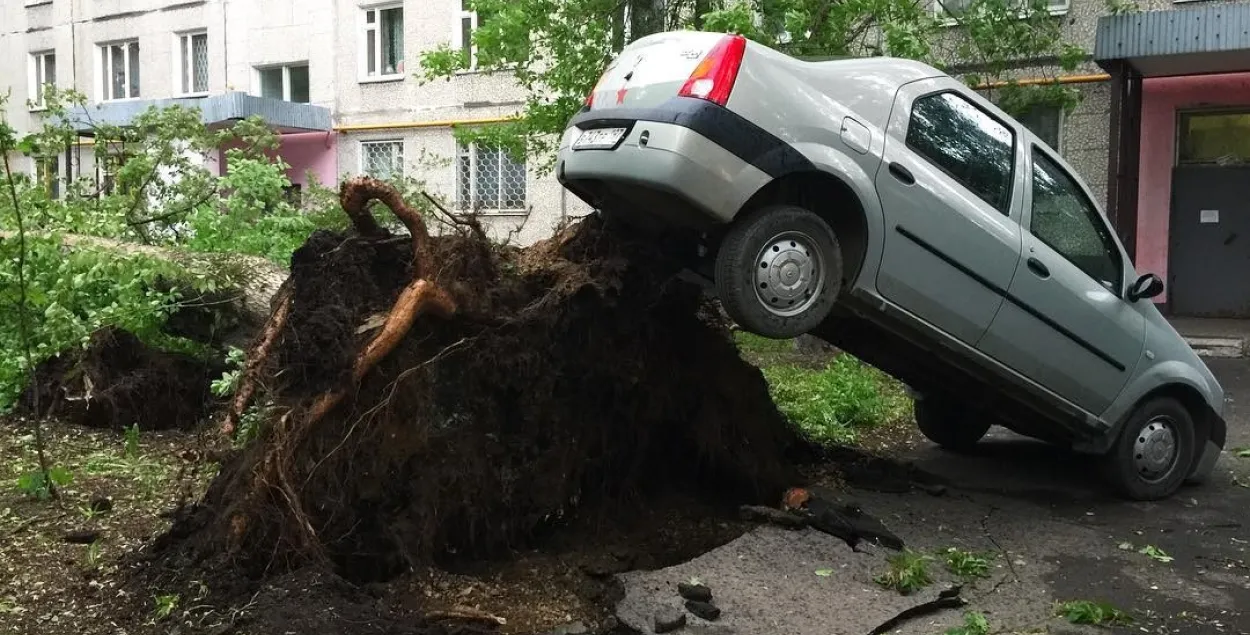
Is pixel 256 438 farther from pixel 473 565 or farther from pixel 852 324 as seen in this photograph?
pixel 852 324

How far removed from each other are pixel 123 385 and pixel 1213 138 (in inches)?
577

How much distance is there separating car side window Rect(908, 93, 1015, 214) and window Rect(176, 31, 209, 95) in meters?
25.5

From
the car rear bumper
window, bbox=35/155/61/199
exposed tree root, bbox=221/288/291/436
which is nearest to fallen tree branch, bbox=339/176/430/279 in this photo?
exposed tree root, bbox=221/288/291/436

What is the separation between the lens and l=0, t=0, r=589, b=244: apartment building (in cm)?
2184

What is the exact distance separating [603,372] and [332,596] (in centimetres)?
175

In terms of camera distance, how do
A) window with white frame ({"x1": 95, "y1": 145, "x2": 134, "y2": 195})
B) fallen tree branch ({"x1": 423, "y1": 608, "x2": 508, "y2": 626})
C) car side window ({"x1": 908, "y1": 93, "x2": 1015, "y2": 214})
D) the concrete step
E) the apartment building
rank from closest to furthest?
1. fallen tree branch ({"x1": 423, "y1": 608, "x2": 508, "y2": 626})
2. car side window ({"x1": 908, "y1": 93, "x2": 1015, "y2": 214})
3. window with white frame ({"x1": 95, "y1": 145, "x2": 134, "y2": 195})
4. the concrete step
5. the apartment building

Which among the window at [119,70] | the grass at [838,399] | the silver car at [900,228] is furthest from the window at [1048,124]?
the window at [119,70]

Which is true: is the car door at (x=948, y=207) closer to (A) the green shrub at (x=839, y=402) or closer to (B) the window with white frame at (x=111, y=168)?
(A) the green shrub at (x=839, y=402)

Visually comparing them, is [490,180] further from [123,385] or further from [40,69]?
[40,69]

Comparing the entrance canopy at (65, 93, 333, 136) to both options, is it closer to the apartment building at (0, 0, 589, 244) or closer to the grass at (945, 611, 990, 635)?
the apartment building at (0, 0, 589, 244)

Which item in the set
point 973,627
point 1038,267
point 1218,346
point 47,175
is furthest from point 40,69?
point 973,627

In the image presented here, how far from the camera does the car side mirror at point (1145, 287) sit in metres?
6.30

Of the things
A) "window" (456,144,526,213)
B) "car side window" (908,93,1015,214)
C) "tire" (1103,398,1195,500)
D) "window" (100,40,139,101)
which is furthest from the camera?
"window" (100,40,139,101)

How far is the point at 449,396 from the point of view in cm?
A: 491
